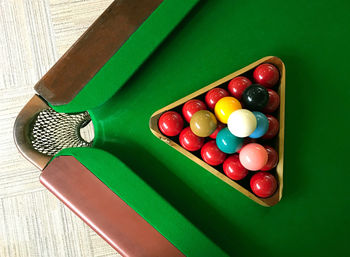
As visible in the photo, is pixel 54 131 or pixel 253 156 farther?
pixel 54 131

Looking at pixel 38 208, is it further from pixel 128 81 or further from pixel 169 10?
pixel 169 10

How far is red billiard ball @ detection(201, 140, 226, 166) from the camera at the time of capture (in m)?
1.07

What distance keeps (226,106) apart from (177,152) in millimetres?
254

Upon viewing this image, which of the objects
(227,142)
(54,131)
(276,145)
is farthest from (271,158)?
(54,131)

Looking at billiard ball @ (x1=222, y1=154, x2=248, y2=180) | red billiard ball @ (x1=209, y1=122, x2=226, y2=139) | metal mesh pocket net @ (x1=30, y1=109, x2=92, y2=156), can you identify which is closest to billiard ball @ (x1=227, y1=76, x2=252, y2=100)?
red billiard ball @ (x1=209, y1=122, x2=226, y2=139)

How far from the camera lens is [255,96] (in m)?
1.01

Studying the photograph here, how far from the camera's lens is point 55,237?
1.89m

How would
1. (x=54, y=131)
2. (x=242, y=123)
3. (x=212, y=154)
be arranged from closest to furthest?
(x=242, y=123)
(x=212, y=154)
(x=54, y=131)

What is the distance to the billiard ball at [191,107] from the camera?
1.08 m

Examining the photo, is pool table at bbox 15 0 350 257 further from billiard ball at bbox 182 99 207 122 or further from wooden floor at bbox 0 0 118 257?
wooden floor at bbox 0 0 118 257

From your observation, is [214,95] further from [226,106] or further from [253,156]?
[253,156]

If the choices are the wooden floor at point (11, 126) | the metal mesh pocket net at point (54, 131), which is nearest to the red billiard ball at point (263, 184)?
the metal mesh pocket net at point (54, 131)

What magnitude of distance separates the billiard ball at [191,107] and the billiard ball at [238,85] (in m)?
0.11

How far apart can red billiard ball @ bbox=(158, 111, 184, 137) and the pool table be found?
8 centimetres
